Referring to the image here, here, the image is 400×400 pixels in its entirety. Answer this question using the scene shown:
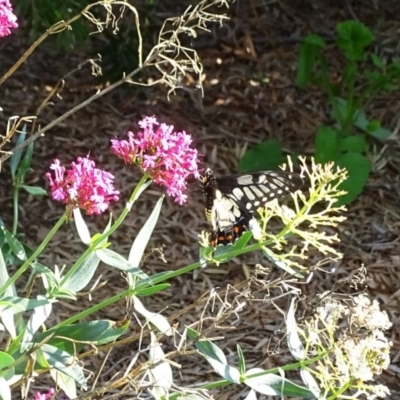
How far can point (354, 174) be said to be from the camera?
10.0ft

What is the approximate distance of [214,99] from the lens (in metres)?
3.85

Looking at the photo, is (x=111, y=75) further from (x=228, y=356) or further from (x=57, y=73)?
(x=228, y=356)

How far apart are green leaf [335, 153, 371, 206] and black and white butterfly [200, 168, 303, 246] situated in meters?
1.14

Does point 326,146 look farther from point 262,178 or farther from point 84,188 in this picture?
point 84,188

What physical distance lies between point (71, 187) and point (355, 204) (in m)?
2.11

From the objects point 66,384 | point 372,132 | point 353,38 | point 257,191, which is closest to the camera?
point 66,384

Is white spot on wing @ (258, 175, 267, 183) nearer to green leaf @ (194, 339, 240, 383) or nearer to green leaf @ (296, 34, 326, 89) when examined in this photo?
green leaf @ (194, 339, 240, 383)

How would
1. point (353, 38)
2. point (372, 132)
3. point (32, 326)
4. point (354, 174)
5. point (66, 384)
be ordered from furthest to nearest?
point (372, 132), point (353, 38), point (354, 174), point (66, 384), point (32, 326)

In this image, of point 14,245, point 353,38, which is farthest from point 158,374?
point 353,38

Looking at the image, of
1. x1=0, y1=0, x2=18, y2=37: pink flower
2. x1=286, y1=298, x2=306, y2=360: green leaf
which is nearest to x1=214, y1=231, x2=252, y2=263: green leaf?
x1=286, y1=298, x2=306, y2=360: green leaf

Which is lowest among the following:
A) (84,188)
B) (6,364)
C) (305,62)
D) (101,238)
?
(305,62)

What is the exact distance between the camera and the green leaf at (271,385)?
148cm

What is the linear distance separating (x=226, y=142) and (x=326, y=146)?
619 millimetres

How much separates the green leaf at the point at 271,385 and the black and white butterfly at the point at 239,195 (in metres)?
0.42
